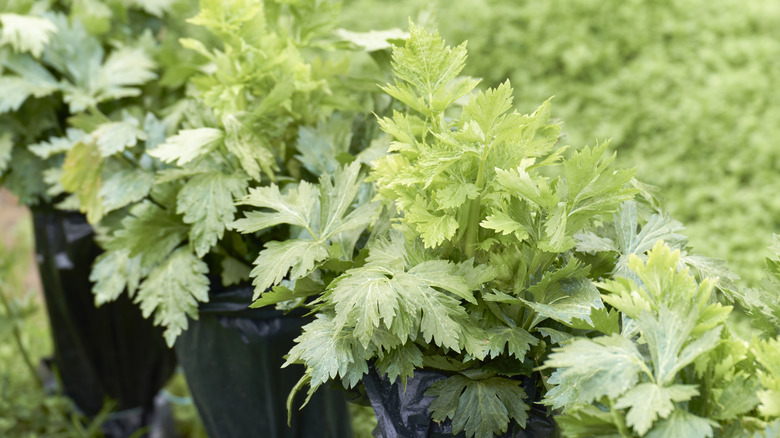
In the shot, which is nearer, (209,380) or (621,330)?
(621,330)

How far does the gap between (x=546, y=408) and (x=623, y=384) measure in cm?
24

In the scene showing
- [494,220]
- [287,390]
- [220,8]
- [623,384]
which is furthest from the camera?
[287,390]

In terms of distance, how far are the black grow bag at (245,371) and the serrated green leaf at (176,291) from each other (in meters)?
0.10

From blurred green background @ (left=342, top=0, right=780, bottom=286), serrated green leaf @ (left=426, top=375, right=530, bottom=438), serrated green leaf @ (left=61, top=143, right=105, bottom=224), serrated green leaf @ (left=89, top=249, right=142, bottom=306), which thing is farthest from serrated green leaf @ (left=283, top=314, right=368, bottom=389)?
blurred green background @ (left=342, top=0, right=780, bottom=286)

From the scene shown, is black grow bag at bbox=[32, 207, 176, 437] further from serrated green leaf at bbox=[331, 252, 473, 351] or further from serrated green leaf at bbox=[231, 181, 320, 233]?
serrated green leaf at bbox=[331, 252, 473, 351]

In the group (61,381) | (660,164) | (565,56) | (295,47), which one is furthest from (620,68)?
(61,381)

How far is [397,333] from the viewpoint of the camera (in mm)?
852

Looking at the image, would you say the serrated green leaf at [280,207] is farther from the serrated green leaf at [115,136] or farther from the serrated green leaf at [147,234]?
the serrated green leaf at [115,136]

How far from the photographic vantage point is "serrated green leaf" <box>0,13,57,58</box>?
5.41 ft

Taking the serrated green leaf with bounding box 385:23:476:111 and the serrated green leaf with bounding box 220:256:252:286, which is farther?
the serrated green leaf with bounding box 220:256:252:286

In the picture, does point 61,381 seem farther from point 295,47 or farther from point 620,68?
point 620,68

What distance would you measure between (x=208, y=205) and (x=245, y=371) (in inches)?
16.7

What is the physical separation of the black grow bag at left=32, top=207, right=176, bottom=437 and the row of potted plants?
18.5 inches

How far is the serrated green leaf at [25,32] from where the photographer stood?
1647mm
